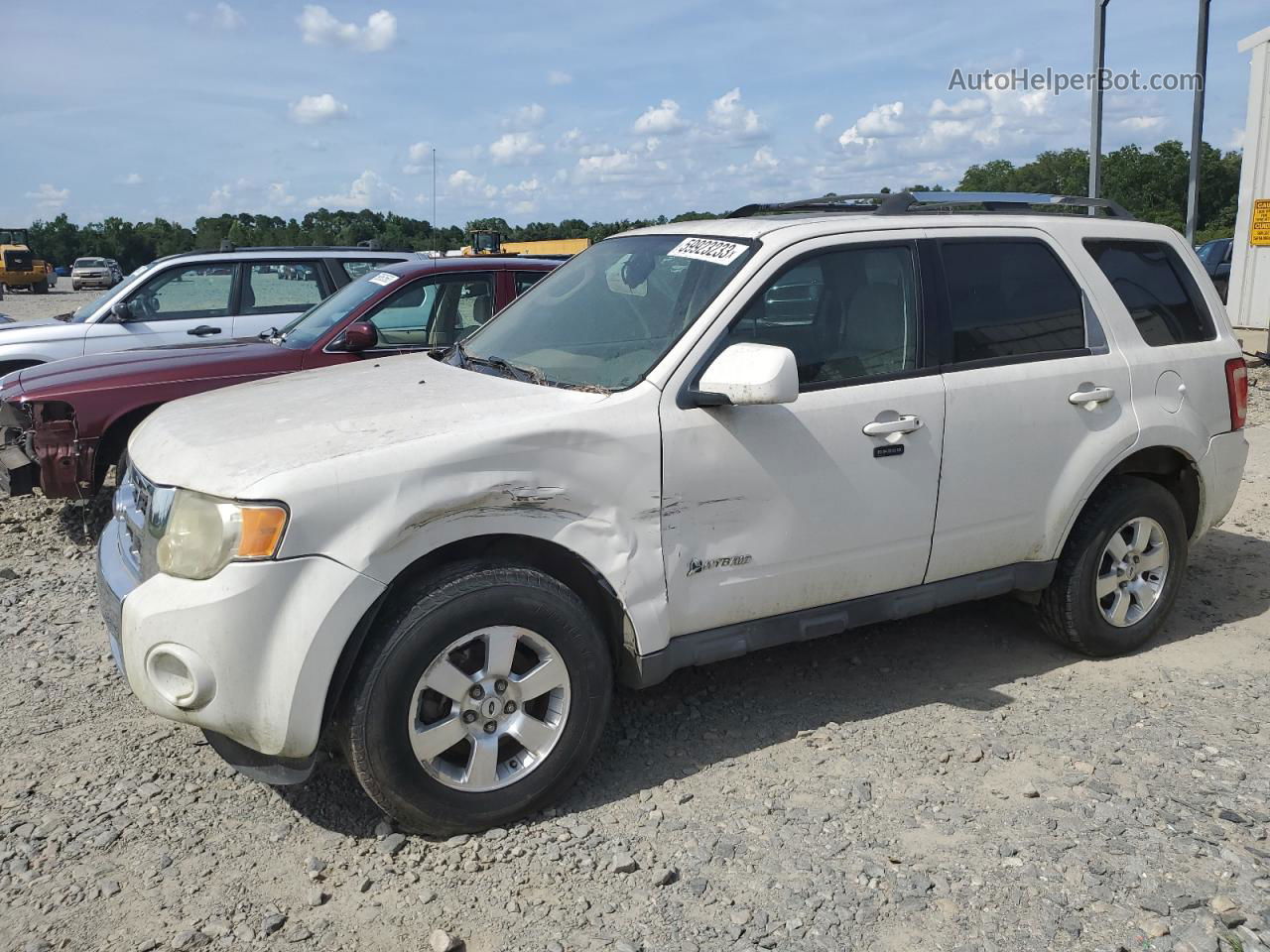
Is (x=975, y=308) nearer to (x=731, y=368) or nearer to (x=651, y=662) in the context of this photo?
(x=731, y=368)

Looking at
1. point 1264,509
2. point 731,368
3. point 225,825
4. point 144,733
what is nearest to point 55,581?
point 144,733

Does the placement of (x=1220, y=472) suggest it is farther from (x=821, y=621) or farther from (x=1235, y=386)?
(x=821, y=621)

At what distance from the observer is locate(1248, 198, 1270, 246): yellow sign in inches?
517

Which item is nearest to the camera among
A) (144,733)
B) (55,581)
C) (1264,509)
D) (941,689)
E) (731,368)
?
(731,368)

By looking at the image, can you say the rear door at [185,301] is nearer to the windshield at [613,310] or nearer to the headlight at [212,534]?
the windshield at [613,310]

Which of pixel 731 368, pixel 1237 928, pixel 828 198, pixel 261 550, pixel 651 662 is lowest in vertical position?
pixel 1237 928

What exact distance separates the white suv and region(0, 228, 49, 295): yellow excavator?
47349 millimetres

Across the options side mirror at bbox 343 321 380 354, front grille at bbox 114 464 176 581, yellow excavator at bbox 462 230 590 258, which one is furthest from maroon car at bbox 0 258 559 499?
front grille at bbox 114 464 176 581

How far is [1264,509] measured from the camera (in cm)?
730

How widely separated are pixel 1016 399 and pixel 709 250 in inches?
52.0

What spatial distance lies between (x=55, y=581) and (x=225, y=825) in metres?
3.05

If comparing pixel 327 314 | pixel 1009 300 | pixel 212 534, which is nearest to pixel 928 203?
pixel 1009 300

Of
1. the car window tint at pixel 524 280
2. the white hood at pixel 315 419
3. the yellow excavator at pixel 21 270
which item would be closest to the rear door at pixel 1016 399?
the white hood at pixel 315 419

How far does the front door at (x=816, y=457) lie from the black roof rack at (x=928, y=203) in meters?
0.44
